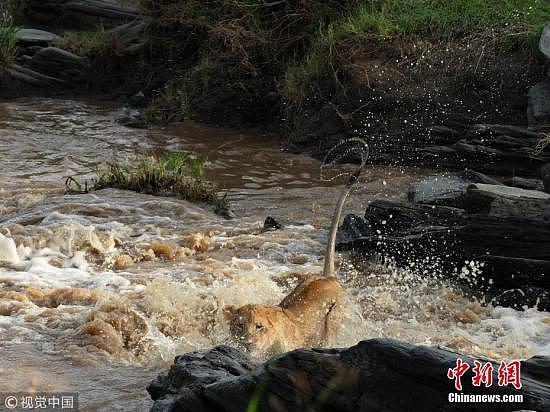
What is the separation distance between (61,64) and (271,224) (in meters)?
8.53

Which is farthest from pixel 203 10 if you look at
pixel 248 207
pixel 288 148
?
pixel 248 207

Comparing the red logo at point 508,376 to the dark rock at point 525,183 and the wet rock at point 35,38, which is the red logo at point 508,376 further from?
the wet rock at point 35,38

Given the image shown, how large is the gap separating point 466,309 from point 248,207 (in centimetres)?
314

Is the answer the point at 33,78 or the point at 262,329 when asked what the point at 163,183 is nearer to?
the point at 262,329

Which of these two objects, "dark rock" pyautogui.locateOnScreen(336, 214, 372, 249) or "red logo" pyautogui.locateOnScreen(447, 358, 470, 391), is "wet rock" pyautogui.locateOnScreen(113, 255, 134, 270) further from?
"red logo" pyautogui.locateOnScreen(447, 358, 470, 391)

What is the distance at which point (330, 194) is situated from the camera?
871 centimetres

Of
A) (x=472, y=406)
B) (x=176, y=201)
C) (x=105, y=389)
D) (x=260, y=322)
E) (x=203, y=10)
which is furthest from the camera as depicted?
(x=203, y=10)

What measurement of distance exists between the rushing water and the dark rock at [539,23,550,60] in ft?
6.28

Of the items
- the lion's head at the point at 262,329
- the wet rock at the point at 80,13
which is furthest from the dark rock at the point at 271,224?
the wet rock at the point at 80,13

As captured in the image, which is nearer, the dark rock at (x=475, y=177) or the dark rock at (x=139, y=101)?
the dark rock at (x=475, y=177)

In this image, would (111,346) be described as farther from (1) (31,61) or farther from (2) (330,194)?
(1) (31,61)

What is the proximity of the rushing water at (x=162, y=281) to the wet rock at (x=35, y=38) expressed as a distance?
616cm

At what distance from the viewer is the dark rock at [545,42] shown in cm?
961

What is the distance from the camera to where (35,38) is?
15.5 m
